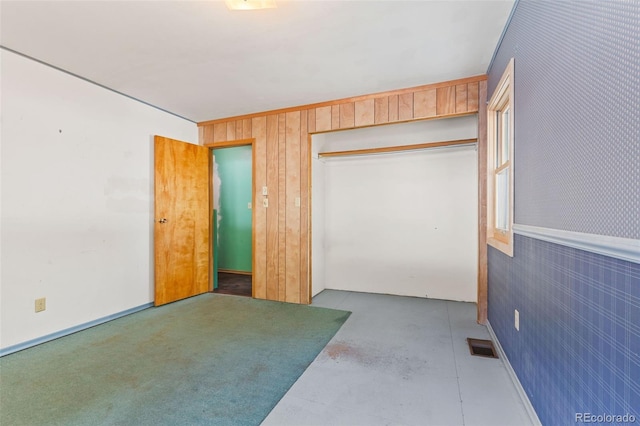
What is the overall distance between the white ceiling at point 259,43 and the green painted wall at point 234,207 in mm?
2250

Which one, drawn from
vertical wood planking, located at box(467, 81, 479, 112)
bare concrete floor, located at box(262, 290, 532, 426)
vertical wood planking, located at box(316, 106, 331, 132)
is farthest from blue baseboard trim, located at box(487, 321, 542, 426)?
vertical wood planking, located at box(316, 106, 331, 132)

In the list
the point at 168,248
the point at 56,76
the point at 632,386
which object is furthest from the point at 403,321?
the point at 56,76

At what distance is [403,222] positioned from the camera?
3902 millimetres

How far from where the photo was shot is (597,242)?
0.94m

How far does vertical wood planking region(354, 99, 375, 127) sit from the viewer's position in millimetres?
3203

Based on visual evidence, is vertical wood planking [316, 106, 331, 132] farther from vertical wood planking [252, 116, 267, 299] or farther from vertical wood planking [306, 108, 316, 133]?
vertical wood planking [252, 116, 267, 299]

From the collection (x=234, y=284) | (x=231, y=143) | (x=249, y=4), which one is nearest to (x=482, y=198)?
(x=249, y=4)

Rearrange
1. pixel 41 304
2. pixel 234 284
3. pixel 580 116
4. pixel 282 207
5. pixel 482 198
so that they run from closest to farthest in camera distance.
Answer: pixel 580 116, pixel 41 304, pixel 482 198, pixel 282 207, pixel 234 284

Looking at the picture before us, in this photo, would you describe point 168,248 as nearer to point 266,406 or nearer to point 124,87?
point 124,87

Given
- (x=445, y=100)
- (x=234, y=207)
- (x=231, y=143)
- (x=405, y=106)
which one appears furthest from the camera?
(x=234, y=207)

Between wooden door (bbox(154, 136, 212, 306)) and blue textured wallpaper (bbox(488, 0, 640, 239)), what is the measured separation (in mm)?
3687

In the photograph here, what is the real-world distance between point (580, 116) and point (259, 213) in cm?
330

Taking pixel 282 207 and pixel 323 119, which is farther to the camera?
pixel 282 207

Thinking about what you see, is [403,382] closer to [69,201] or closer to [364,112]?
[364,112]
